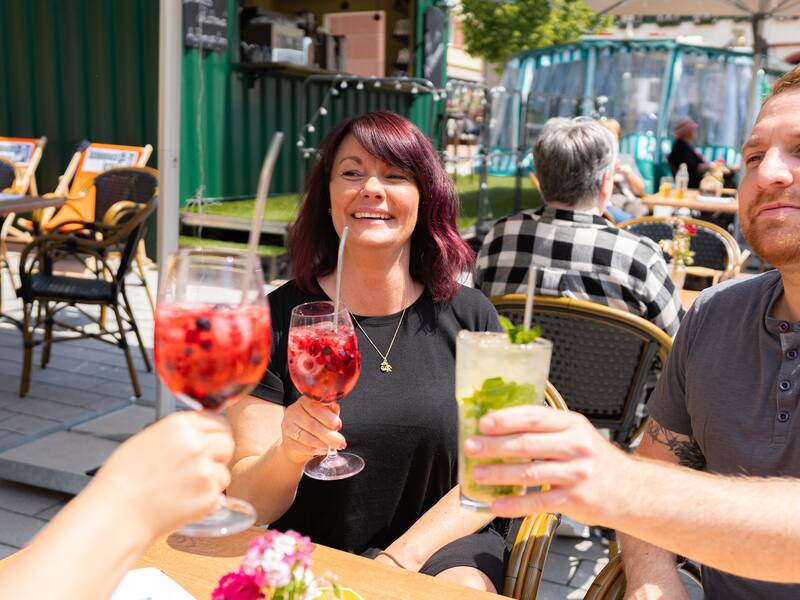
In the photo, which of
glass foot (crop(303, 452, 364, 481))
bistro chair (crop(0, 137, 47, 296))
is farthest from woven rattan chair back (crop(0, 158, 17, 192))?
glass foot (crop(303, 452, 364, 481))

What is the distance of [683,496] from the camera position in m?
0.96

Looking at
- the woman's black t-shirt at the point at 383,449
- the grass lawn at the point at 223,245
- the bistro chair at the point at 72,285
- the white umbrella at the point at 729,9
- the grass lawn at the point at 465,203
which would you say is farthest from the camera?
the grass lawn at the point at 465,203

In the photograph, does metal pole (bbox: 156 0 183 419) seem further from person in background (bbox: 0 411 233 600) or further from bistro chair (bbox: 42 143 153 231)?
bistro chair (bbox: 42 143 153 231)

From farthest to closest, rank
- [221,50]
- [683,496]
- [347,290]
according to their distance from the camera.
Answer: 1. [221,50]
2. [347,290]
3. [683,496]

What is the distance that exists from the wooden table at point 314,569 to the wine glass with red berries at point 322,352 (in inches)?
10.5

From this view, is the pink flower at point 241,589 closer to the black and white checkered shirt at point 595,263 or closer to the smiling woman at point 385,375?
the smiling woman at point 385,375

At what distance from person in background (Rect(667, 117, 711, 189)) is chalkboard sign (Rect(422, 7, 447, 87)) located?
3255 millimetres

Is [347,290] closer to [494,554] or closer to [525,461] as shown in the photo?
[494,554]

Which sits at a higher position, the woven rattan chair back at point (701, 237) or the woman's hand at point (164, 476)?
the woman's hand at point (164, 476)

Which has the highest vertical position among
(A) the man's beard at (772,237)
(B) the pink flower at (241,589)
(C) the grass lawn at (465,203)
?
(A) the man's beard at (772,237)

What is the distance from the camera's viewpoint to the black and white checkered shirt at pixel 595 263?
2.61 meters

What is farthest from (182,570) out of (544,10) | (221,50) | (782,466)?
(544,10)

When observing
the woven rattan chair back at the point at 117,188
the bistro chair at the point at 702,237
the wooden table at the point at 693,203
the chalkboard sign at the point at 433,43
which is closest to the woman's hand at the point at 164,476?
the bistro chair at the point at 702,237

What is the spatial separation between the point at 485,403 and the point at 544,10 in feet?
76.3
